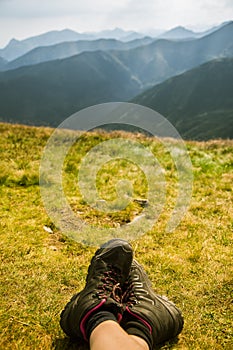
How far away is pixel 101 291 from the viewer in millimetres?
3639

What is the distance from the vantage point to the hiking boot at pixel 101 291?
3.41m

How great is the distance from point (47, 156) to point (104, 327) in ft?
27.2

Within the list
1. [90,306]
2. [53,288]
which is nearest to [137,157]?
[53,288]

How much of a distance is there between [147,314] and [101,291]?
0.54 metres

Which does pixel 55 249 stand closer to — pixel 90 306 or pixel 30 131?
pixel 90 306

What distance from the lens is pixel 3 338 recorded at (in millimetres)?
3697

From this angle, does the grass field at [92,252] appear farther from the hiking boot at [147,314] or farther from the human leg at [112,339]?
the human leg at [112,339]

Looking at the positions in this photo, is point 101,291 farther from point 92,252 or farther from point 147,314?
point 92,252

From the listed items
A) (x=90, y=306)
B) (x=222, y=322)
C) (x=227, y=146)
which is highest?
(x=90, y=306)

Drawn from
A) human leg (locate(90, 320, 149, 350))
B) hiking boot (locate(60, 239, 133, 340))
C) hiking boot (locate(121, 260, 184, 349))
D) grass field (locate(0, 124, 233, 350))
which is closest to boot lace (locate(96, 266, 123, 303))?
hiking boot (locate(60, 239, 133, 340))

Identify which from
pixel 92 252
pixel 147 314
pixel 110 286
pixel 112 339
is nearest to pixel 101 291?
pixel 110 286

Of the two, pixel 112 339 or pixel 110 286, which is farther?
pixel 110 286

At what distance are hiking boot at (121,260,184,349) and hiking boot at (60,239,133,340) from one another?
0.38 ft

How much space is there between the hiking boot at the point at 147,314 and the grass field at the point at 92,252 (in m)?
0.29
